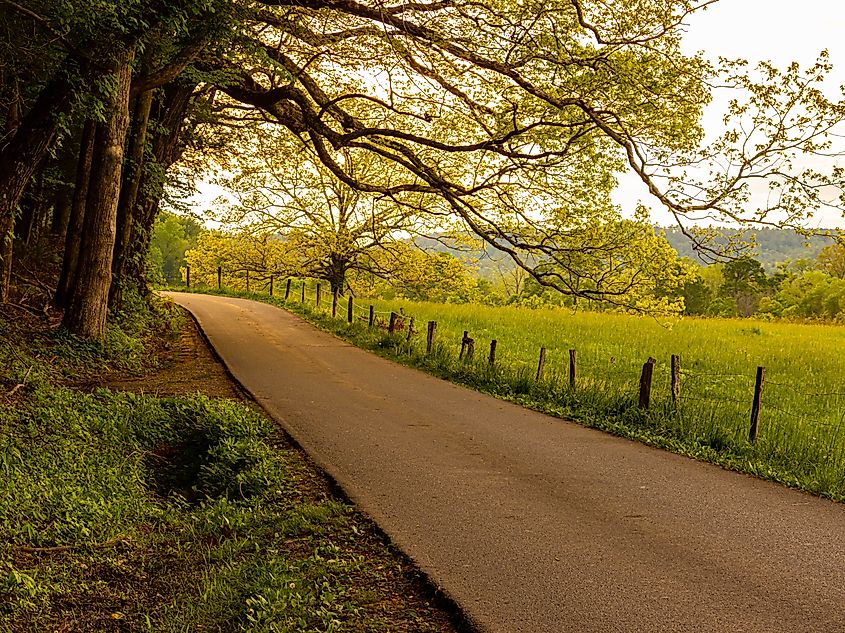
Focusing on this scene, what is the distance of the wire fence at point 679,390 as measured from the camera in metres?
9.59

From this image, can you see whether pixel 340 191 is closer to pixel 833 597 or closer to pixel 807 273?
pixel 833 597

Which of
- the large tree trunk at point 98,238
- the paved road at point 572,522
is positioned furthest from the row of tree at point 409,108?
the paved road at point 572,522

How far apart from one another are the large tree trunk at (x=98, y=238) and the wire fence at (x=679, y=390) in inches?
284

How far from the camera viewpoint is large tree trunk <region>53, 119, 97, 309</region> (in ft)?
52.4

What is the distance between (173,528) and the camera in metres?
6.97

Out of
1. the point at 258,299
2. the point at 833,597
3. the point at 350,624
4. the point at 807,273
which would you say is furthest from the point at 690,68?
the point at 807,273

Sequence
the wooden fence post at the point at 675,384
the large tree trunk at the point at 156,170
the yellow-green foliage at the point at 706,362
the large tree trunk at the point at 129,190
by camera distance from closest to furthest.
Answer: the yellow-green foliage at the point at 706,362 → the wooden fence post at the point at 675,384 → the large tree trunk at the point at 129,190 → the large tree trunk at the point at 156,170

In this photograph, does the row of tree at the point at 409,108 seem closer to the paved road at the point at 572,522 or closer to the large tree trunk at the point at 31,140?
the large tree trunk at the point at 31,140

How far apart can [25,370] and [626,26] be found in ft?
40.0

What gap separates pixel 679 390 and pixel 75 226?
13.7m

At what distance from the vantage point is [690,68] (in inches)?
534

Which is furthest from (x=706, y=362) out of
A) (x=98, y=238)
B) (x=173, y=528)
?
(x=173, y=528)

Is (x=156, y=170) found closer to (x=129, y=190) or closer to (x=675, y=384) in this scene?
(x=129, y=190)

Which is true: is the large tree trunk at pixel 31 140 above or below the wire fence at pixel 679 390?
above
